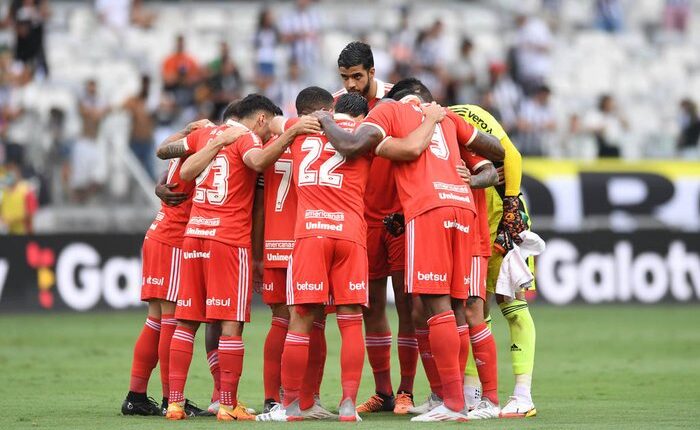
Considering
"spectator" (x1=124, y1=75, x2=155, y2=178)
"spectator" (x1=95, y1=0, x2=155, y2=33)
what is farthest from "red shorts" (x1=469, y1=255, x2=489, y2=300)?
"spectator" (x1=95, y1=0, x2=155, y2=33)

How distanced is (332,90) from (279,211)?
1434 cm

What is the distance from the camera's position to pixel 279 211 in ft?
35.4

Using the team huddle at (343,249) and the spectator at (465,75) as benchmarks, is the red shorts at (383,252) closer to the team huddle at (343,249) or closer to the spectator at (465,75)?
the team huddle at (343,249)

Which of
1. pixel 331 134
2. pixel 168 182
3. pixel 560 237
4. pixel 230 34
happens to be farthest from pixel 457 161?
pixel 230 34

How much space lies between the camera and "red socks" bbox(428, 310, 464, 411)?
32.7ft

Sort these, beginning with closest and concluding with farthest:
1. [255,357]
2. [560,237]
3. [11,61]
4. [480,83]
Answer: [255,357] < [560,237] < [11,61] < [480,83]

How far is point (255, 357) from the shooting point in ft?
51.5

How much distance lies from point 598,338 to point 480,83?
9.61m

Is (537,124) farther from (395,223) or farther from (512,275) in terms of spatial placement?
(395,223)

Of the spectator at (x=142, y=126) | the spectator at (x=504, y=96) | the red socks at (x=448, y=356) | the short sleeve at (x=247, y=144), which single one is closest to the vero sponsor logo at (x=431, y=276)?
the red socks at (x=448, y=356)

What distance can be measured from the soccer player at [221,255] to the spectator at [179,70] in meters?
12.6

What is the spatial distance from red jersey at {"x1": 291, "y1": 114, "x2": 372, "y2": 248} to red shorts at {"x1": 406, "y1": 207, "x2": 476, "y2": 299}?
0.43 meters

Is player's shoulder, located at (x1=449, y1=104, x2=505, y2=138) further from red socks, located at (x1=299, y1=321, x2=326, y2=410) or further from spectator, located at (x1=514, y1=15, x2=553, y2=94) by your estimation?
spectator, located at (x1=514, y1=15, x2=553, y2=94)

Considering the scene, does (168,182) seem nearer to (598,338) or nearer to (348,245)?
(348,245)
